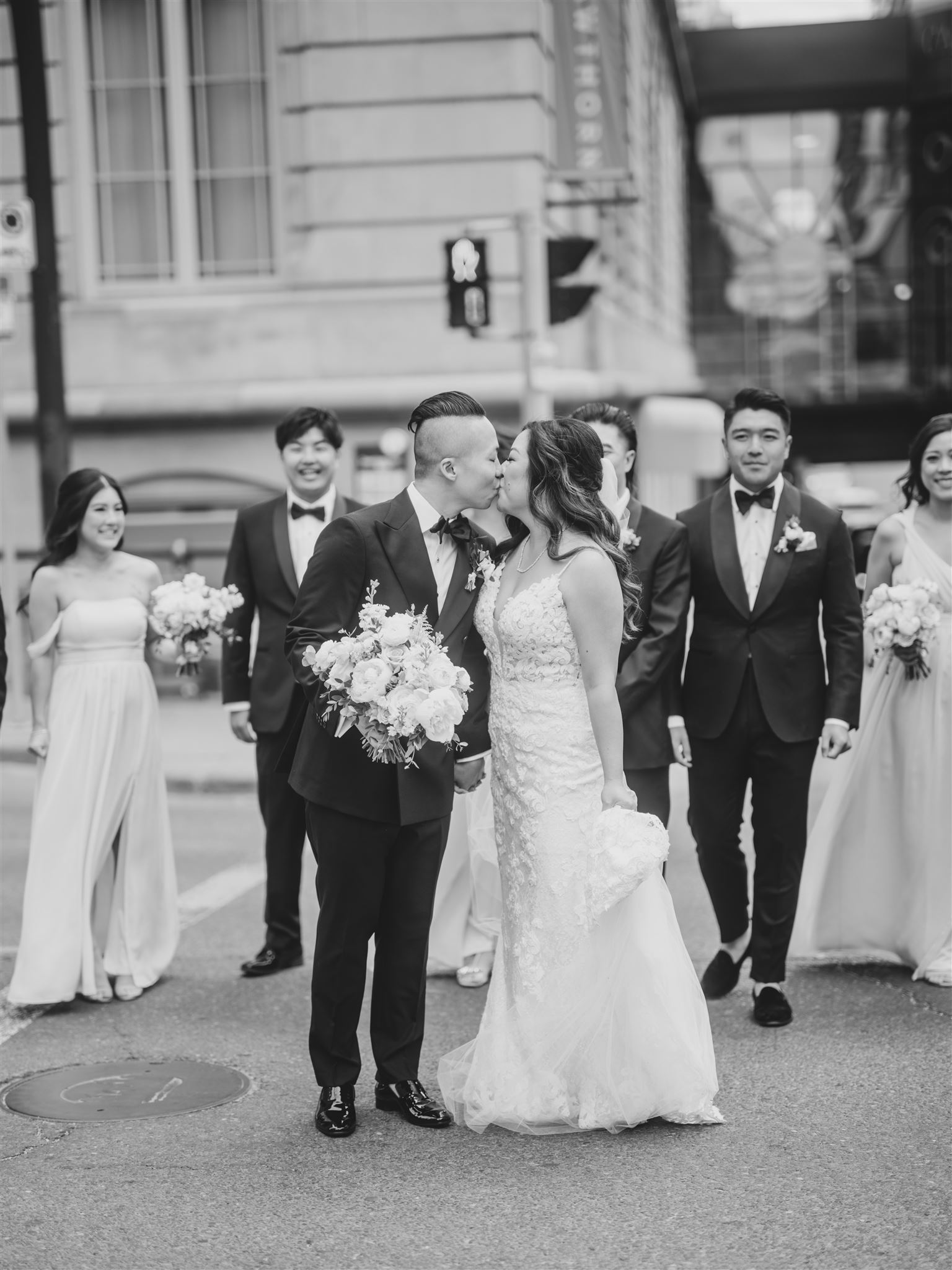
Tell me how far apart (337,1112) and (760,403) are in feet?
10.2

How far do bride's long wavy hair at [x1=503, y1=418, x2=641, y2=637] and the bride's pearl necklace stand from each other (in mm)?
54

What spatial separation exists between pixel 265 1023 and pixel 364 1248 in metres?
2.14

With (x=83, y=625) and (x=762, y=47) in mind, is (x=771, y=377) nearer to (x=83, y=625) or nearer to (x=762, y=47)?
(x=762, y=47)

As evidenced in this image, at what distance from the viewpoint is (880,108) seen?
4200 cm

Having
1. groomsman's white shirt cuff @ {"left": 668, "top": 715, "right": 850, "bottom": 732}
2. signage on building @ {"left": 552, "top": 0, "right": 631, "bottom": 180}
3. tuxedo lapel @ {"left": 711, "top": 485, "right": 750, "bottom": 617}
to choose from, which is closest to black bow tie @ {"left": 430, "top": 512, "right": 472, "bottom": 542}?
tuxedo lapel @ {"left": 711, "top": 485, "right": 750, "bottom": 617}

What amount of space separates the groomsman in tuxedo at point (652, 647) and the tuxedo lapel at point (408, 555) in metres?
1.45

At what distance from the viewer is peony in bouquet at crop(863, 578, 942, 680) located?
246 inches

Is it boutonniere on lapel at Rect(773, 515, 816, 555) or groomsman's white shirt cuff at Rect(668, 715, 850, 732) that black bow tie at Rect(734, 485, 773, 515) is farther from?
groomsman's white shirt cuff at Rect(668, 715, 850, 732)

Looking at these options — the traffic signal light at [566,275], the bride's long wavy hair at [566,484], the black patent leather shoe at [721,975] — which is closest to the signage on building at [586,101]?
the traffic signal light at [566,275]

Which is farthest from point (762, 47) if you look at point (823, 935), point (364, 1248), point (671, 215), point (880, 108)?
point (364, 1248)

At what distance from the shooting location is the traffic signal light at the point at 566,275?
13.6m

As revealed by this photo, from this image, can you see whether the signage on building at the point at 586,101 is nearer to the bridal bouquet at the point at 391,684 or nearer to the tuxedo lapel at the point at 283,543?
the tuxedo lapel at the point at 283,543

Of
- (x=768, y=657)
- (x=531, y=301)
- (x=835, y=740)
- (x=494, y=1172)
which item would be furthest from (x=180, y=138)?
(x=494, y=1172)

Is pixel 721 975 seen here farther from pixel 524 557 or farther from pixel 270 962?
pixel 524 557
